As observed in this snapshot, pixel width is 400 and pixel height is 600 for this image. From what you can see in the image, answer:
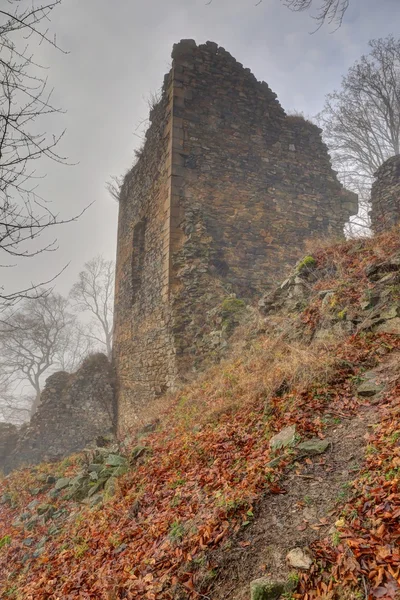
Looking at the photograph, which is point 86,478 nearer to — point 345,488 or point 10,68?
point 345,488

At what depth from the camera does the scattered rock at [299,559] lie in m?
2.13

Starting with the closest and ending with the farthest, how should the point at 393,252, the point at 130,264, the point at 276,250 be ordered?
the point at 393,252, the point at 276,250, the point at 130,264

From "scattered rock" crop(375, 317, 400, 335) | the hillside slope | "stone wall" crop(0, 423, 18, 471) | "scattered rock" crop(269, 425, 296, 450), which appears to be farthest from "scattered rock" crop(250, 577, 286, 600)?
"stone wall" crop(0, 423, 18, 471)

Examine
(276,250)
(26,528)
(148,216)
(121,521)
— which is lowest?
(26,528)

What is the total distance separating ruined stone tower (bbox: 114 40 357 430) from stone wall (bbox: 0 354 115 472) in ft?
4.29

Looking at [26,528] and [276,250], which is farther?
[276,250]

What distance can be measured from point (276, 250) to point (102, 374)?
7885 mm

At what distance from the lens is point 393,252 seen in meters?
5.82

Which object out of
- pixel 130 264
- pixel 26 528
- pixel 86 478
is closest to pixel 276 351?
pixel 86 478

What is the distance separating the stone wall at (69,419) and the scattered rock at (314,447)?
1061 centimetres

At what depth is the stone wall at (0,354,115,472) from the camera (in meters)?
12.7

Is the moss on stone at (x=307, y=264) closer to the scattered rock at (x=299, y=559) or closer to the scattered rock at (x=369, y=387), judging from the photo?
the scattered rock at (x=369, y=387)

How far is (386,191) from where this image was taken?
40.6 ft

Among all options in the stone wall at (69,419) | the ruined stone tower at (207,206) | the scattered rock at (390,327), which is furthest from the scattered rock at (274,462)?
the stone wall at (69,419)
